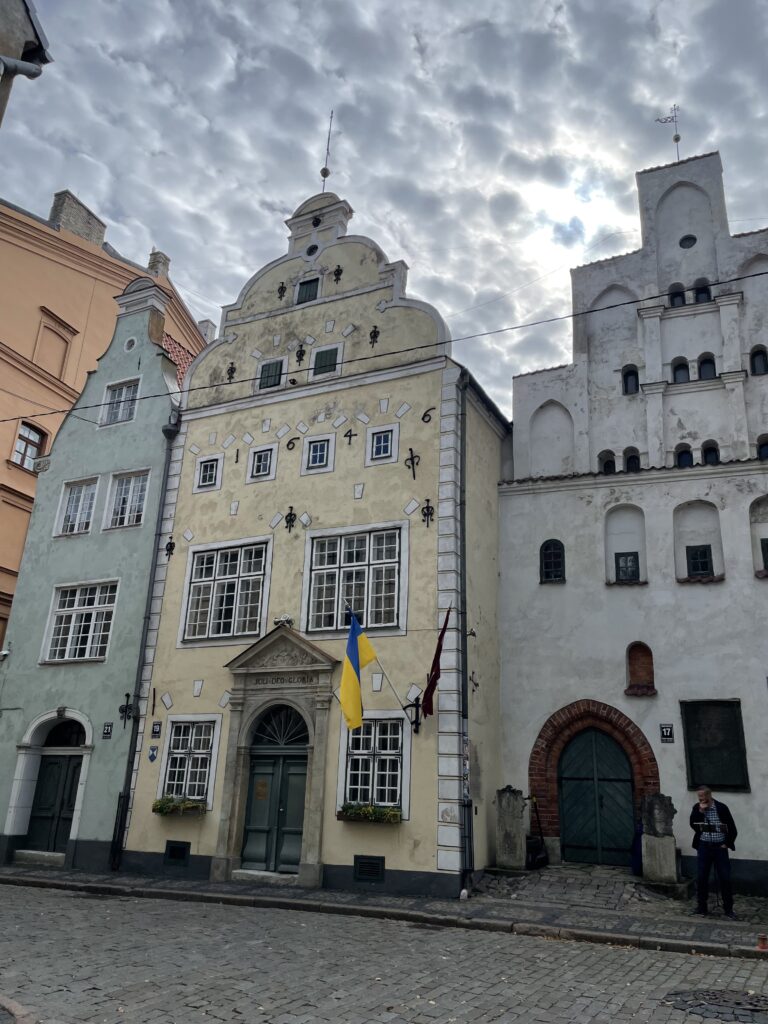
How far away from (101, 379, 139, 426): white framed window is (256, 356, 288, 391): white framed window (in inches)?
157

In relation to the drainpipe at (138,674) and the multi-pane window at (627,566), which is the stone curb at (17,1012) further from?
the multi-pane window at (627,566)

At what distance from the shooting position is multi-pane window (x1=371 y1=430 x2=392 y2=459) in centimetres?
1847

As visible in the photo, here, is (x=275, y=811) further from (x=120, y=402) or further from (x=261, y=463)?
(x=120, y=402)

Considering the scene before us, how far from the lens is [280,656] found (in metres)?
17.8

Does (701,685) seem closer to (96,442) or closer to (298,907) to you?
(298,907)

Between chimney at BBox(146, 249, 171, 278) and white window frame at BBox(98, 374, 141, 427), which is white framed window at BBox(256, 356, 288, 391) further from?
chimney at BBox(146, 249, 171, 278)

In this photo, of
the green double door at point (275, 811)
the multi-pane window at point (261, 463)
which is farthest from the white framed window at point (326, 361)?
the green double door at point (275, 811)

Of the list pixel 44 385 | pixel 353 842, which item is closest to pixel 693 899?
pixel 353 842

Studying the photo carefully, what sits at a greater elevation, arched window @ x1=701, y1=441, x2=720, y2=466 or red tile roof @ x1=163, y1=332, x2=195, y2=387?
red tile roof @ x1=163, y1=332, x2=195, y2=387

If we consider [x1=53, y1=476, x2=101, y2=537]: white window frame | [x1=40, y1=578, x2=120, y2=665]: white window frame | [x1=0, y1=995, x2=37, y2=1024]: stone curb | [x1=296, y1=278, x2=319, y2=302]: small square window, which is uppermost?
[x1=296, y1=278, x2=319, y2=302]: small square window

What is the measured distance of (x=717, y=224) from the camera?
20016 millimetres

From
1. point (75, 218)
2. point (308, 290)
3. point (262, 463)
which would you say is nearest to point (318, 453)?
point (262, 463)

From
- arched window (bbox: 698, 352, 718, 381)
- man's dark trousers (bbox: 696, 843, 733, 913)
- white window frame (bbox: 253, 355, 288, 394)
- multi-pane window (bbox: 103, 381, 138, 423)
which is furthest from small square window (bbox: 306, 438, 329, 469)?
man's dark trousers (bbox: 696, 843, 733, 913)

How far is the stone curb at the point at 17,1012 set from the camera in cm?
693
